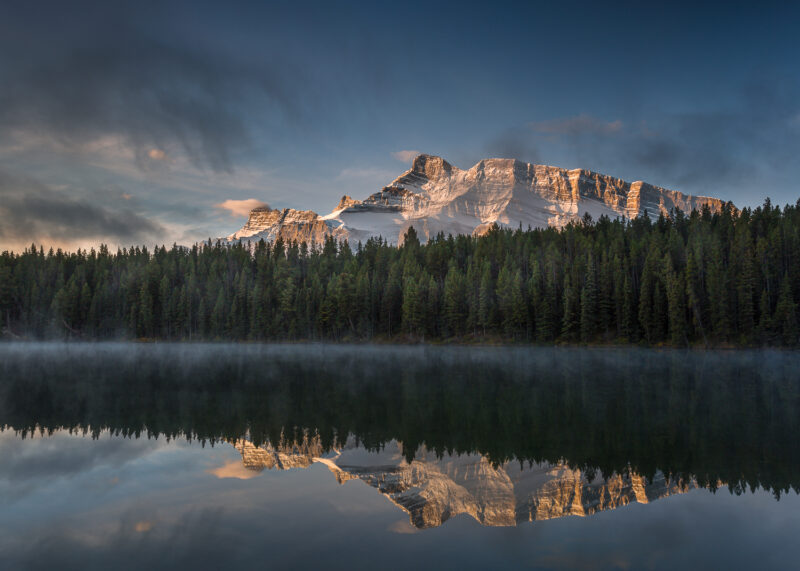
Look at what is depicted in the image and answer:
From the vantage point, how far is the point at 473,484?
14.0 metres

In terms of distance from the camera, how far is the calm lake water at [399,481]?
10.0 m

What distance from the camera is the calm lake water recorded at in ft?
32.9

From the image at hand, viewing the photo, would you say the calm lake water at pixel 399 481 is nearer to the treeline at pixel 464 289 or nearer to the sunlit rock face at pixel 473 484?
the sunlit rock face at pixel 473 484

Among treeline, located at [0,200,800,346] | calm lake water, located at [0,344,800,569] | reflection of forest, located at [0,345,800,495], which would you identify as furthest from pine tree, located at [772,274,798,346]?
calm lake water, located at [0,344,800,569]

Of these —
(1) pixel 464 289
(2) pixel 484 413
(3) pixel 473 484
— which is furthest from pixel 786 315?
(3) pixel 473 484

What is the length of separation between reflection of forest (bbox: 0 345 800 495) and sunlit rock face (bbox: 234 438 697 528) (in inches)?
29.5

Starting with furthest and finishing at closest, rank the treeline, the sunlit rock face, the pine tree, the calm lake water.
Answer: the treeline → the pine tree → the sunlit rock face → the calm lake water

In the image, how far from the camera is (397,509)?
12211 millimetres

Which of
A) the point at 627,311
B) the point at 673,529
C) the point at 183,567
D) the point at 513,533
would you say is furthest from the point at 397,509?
the point at 627,311

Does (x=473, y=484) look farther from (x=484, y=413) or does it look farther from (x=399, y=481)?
(x=484, y=413)

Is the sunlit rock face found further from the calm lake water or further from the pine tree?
the pine tree

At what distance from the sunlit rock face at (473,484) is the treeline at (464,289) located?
3060 inches

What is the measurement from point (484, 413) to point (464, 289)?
3299 inches

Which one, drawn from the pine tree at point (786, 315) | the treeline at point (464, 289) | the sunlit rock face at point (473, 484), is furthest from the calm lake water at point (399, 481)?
the treeline at point (464, 289)
